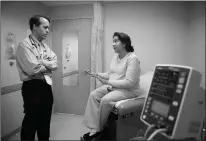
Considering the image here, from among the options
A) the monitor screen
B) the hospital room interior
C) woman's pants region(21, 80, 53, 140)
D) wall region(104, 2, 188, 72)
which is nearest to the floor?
the hospital room interior

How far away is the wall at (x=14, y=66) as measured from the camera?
59.3 inches

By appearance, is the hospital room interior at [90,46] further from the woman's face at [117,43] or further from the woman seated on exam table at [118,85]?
the woman's face at [117,43]

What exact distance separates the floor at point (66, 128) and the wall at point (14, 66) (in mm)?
171

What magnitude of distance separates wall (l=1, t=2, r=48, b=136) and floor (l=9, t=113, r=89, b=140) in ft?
0.56

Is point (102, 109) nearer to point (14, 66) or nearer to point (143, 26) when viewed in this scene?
point (143, 26)

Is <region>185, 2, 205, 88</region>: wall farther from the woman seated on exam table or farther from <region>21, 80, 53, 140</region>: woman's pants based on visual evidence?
<region>21, 80, 53, 140</region>: woman's pants

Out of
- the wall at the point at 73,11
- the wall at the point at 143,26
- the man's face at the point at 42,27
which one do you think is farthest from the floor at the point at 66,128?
the wall at the point at 73,11

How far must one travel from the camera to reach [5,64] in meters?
1.53

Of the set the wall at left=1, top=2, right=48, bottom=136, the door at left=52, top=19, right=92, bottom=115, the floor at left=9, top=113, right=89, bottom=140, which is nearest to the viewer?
the floor at left=9, top=113, right=89, bottom=140

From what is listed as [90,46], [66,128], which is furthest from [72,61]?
[66,128]

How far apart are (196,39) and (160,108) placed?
0.29m

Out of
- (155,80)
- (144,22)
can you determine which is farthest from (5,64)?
(155,80)

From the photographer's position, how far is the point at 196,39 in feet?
1.91

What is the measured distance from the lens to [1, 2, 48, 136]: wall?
151 cm
